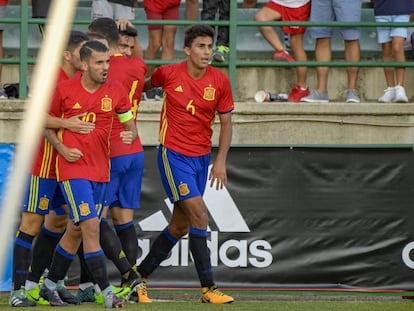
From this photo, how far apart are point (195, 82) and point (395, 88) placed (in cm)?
299

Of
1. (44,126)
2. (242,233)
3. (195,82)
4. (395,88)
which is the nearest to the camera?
(44,126)

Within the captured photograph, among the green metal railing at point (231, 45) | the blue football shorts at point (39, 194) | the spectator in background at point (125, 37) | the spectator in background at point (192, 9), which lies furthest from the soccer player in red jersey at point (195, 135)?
the spectator in background at point (192, 9)

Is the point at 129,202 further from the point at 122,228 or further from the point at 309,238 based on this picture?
the point at 309,238

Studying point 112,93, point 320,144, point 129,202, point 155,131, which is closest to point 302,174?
point 320,144

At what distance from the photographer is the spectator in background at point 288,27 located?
9.92m

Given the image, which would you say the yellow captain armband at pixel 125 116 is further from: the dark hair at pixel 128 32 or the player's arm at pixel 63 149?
the dark hair at pixel 128 32

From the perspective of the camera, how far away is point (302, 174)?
888 centimetres

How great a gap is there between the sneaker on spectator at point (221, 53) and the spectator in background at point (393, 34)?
1.60 meters

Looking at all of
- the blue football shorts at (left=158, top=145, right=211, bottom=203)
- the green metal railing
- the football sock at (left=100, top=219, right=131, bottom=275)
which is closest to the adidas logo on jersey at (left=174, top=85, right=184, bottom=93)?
the blue football shorts at (left=158, top=145, right=211, bottom=203)

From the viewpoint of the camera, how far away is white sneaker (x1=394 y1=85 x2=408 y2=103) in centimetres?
949

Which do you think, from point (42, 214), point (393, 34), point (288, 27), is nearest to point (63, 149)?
point (42, 214)

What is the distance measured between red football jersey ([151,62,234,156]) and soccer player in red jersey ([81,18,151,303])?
9.1 inches

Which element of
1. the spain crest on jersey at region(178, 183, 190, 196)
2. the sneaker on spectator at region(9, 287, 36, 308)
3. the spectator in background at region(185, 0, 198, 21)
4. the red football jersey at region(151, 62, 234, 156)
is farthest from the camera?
the spectator in background at region(185, 0, 198, 21)

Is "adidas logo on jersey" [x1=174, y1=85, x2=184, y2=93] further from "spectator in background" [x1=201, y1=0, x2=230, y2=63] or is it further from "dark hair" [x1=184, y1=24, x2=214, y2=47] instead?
"spectator in background" [x1=201, y1=0, x2=230, y2=63]
